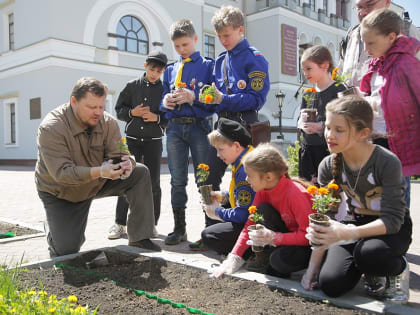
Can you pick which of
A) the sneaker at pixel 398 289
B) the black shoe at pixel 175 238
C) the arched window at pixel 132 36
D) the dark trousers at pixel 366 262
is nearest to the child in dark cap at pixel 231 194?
the black shoe at pixel 175 238

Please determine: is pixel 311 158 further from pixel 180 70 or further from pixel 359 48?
pixel 180 70

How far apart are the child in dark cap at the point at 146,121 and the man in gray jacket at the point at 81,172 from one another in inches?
34.5

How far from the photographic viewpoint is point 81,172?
126 inches

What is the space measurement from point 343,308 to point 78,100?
2496 mm

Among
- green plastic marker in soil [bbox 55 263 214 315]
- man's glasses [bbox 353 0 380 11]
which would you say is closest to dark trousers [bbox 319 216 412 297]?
green plastic marker in soil [bbox 55 263 214 315]

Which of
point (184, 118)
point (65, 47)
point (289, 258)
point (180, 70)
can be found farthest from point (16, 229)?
point (65, 47)

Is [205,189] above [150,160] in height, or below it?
below

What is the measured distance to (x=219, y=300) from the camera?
7.57 ft

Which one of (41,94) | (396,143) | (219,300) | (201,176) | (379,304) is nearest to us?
(379,304)

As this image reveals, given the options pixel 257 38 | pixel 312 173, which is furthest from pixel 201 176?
pixel 257 38

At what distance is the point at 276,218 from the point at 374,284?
2.36ft

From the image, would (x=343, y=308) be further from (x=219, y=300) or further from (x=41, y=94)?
(x=41, y=94)

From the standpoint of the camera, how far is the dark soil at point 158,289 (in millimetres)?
2197

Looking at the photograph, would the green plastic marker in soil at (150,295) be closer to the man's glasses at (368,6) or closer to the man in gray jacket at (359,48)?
the man in gray jacket at (359,48)
